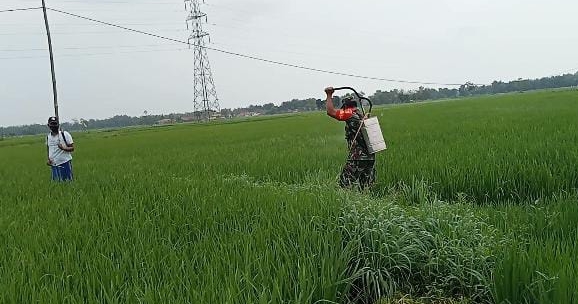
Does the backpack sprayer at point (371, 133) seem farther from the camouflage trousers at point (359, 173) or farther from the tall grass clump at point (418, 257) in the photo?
the tall grass clump at point (418, 257)

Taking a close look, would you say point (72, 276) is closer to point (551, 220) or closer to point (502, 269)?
point (502, 269)

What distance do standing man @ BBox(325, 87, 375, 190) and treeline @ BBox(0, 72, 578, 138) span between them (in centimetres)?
5255

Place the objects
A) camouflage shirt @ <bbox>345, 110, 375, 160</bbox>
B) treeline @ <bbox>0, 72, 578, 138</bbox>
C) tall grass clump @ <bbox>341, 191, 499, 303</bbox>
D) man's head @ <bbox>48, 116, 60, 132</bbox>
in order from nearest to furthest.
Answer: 1. tall grass clump @ <bbox>341, 191, 499, 303</bbox>
2. camouflage shirt @ <bbox>345, 110, 375, 160</bbox>
3. man's head @ <bbox>48, 116, 60, 132</bbox>
4. treeline @ <bbox>0, 72, 578, 138</bbox>

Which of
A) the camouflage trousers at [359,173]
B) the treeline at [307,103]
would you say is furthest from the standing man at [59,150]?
the treeline at [307,103]

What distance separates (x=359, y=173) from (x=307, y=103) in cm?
6040

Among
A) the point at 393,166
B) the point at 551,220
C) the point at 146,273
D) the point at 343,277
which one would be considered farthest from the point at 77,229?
the point at 393,166

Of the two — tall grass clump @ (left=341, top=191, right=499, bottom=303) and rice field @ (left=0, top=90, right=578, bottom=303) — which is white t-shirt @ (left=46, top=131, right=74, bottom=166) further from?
tall grass clump @ (left=341, top=191, right=499, bottom=303)

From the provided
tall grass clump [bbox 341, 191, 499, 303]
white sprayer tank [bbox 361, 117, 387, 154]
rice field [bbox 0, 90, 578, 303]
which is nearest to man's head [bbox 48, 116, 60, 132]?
rice field [bbox 0, 90, 578, 303]

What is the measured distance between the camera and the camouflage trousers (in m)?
4.68

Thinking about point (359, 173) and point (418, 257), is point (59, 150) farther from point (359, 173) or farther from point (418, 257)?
point (418, 257)

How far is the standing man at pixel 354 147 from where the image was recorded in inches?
→ 183

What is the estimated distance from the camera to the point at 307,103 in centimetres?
6469

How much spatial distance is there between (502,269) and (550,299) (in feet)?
0.84

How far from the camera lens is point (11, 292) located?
2072 millimetres
